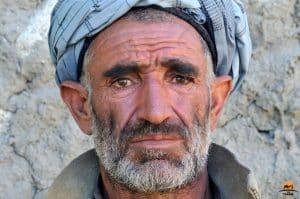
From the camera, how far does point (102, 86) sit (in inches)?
87.5

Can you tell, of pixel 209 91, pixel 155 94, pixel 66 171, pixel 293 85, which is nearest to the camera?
pixel 155 94

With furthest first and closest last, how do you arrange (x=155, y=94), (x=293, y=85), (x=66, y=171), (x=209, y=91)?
(x=293, y=85) → (x=66, y=171) → (x=209, y=91) → (x=155, y=94)

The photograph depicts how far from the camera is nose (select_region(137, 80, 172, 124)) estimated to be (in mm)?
2082

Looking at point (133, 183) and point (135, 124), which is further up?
point (135, 124)

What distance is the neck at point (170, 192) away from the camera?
7.26ft

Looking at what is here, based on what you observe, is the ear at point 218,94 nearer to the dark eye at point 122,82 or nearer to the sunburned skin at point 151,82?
the sunburned skin at point 151,82

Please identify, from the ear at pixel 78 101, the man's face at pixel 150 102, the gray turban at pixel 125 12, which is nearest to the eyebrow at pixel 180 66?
the man's face at pixel 150 102

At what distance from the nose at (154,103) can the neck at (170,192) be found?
21 centimetres

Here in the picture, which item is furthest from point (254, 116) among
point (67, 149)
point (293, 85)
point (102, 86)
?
point (102, 86)

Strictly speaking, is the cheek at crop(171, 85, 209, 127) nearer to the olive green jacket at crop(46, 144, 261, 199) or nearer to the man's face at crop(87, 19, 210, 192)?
the man's face at crop(87, 19, 210, 192)

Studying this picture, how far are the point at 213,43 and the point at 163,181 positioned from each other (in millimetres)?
369

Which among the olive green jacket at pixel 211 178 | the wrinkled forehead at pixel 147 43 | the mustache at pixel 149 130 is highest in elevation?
the wrinkled forehead at pixel 147 43

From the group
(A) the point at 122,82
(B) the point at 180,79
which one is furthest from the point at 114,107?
(B) the point at 180,79

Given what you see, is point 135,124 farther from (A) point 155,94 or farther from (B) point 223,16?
(B) point 223,16
